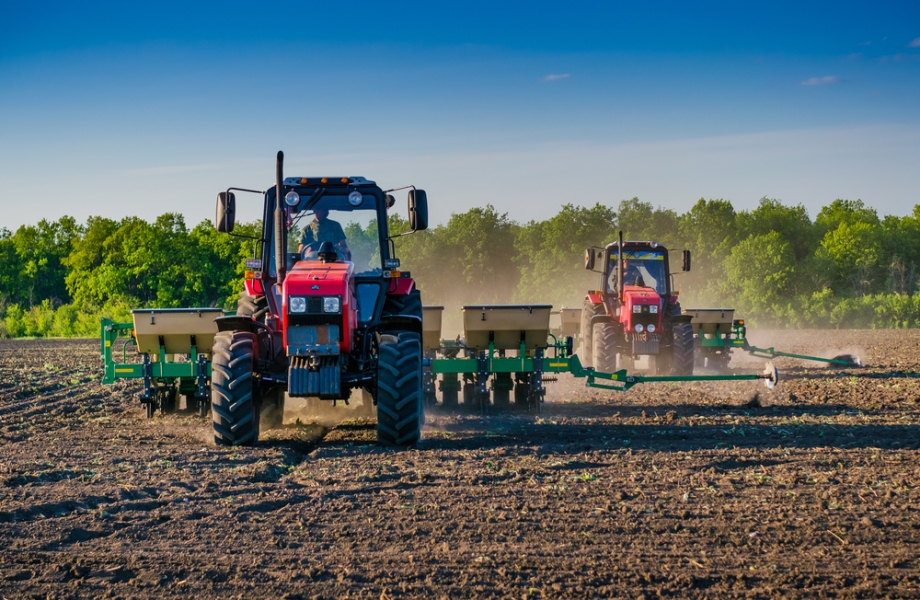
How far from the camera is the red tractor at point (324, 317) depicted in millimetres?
9250

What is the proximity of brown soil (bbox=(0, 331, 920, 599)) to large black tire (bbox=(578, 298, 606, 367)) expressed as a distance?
219 inches

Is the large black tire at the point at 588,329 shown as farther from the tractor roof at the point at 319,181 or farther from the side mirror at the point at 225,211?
the side mirror at the point at 225,211

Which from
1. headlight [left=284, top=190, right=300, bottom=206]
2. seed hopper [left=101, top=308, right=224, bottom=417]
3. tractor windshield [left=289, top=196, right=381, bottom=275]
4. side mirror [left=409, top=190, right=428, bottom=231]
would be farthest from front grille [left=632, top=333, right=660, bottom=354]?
headlight [left=284, top=190, right=300, bottom=206]

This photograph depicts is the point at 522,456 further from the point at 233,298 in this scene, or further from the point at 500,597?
the point at 233,298

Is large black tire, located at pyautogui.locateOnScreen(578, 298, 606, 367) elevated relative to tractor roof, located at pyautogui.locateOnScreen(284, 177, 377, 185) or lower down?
lower down

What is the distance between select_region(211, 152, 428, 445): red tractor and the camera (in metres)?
9.25

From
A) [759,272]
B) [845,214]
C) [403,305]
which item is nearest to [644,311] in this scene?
[403,305]

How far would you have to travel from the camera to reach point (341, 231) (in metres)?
10.6

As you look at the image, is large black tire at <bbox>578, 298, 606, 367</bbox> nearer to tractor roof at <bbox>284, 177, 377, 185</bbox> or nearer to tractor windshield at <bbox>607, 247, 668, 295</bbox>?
tractor windshield at <bbox>607, 247, 668, 295</bbox>

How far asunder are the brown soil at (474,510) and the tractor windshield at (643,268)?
6317 mm

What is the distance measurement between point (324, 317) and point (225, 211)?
152cm

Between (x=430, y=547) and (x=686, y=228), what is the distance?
2181 inches

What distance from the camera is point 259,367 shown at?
9680 mm

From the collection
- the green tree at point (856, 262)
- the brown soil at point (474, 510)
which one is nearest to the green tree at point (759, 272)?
the green tree at point (856, 262)
